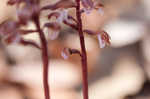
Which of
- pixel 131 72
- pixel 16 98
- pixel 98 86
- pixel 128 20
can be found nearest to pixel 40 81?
pixel 16 98

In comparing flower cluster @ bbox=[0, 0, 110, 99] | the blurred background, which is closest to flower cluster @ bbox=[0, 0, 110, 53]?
flower cluster @ bbox=[0, 0, 110, 99]

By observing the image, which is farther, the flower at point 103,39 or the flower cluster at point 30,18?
the flower at point 103,39

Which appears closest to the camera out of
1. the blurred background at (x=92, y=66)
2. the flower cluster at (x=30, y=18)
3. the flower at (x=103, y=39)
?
the flower cluster at (x=30, y=18)

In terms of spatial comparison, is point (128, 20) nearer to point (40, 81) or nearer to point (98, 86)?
point (98, 86)

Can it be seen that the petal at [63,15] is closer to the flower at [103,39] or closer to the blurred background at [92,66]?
the flower at [103,39]

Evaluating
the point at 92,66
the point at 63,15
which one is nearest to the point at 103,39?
the point at 63,15

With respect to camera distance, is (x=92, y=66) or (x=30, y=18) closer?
(x=30, y=18)

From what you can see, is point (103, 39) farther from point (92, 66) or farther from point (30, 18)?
point (92, 66)

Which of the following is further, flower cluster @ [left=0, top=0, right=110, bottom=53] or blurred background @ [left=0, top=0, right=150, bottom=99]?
blurred background @ [left=0, top=0, right=150, bottom=99]

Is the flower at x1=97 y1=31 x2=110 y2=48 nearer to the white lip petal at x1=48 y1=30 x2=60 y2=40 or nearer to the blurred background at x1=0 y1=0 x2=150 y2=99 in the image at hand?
the white lip petal at x1=48 y1=30 x2=60 y2=40

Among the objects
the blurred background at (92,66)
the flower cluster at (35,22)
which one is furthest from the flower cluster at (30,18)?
the blurred background at (92,66)
